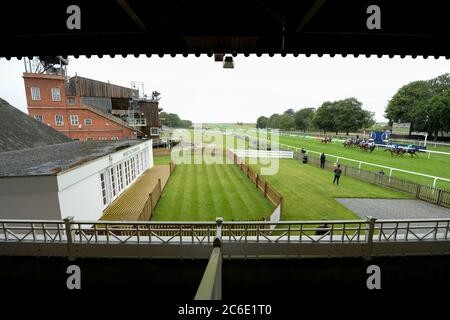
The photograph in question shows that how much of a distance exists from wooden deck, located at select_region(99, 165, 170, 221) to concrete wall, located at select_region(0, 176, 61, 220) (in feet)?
8.86

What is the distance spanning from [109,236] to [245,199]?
27.5ft

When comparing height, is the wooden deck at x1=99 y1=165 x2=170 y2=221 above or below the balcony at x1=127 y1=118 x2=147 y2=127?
below

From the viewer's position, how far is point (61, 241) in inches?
194

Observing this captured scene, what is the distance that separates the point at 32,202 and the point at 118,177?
18.8 feet

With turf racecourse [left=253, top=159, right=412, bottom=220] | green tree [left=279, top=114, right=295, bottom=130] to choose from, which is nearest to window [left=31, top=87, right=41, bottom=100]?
turf racecourse [left=253, top=159, right=412, bottom=220]

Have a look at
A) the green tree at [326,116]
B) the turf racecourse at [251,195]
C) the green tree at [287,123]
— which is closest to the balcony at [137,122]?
the turf racecourse at [251,195]

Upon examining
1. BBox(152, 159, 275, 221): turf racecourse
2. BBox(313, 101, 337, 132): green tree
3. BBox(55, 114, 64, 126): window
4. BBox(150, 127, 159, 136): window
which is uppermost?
BBox(313, 101, 337, 132): green tree

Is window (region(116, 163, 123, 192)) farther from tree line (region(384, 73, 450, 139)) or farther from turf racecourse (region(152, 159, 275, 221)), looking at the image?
tree line (region(384, 73, 450, 139))

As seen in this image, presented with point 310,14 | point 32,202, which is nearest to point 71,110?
point 32,202

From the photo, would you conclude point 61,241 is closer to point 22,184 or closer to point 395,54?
point 22,184

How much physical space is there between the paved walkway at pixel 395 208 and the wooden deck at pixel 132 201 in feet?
34.3

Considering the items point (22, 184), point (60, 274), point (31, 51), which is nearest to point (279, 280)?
point (60, 274)

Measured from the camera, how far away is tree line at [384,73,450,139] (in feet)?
124

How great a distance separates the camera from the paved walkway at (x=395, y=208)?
9561 millimetres
